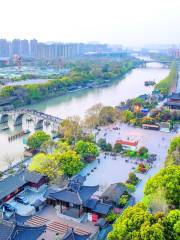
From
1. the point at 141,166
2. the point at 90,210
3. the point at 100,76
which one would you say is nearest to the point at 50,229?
the point at 90,210

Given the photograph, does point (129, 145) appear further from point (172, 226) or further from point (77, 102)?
point (77, 102)

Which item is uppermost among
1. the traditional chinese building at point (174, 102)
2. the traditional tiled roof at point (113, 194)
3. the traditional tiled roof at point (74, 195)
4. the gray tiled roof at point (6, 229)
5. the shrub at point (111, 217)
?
the traditional chinese building at point (174, 102)

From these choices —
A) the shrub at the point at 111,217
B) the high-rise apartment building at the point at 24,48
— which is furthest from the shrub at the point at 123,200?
the high-rise apartment building at the point at 24,48

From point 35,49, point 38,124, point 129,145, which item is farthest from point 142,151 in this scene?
point 35,49

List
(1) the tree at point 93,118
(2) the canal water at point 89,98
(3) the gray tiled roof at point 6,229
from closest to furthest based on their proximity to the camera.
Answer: (3) the gray tiled roof at point 6,229 → (1) the tree at point 93,118 → (2) the canal water at point 89,98

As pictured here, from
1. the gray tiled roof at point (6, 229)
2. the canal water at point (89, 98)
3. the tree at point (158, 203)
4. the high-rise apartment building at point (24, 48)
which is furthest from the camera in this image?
the high-rise apartment building at point (24, 48)

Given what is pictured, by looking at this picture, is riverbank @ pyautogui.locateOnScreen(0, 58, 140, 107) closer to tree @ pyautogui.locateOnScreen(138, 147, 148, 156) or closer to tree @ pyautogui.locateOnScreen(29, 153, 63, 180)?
tree @ pyautogui.locateOnScreen(138, 147, 148, 156)

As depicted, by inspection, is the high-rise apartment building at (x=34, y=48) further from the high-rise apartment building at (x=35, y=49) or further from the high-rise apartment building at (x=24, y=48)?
the high-rise apartment building at (x=24, y=48)
